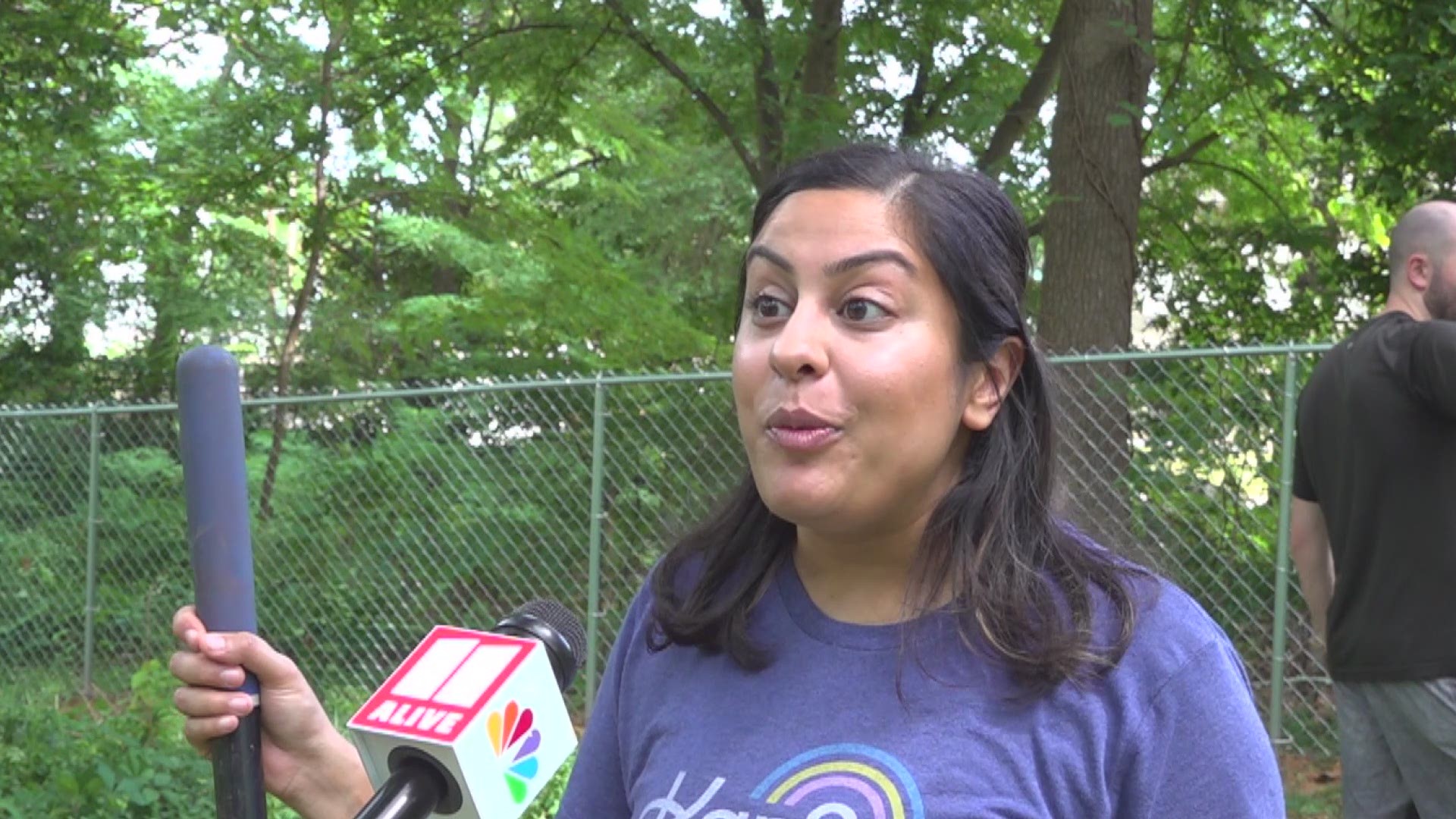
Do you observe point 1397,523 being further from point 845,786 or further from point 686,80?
point 686,80

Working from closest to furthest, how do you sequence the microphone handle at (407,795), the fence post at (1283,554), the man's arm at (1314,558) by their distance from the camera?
the microphone handle at (407,795) < the man's arm at (1314,558) < the fence post at (1283,554)

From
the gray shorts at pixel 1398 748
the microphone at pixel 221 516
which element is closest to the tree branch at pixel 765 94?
the gray shorts at pixel 1398 748

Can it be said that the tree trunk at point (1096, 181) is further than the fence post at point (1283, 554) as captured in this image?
Yes

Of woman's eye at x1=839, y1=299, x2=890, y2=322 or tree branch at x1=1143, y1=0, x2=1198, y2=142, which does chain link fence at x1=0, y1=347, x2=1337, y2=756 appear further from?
woman's eye at x1=839, y1=299, x2=890, y2=322

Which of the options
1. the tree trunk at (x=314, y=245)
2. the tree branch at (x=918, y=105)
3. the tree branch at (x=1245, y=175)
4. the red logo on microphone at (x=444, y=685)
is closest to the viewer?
the red logo on microphone at (x=444, y=685)

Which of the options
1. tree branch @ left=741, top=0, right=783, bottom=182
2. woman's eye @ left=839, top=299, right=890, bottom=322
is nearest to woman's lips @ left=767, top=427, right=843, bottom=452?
woman's eye @ left=839, top=299, right=890, bottom=322

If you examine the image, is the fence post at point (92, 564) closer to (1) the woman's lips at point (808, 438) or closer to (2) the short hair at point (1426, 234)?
(2) the short hair at point (1426, 234)

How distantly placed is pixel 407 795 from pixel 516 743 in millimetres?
176

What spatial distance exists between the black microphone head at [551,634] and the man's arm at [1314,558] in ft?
10.7

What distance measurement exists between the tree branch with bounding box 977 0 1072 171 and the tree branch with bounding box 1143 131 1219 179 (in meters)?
0.97

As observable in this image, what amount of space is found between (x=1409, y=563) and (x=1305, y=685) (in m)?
2.49

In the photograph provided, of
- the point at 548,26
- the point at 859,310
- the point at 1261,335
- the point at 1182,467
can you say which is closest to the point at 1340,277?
the point at 1261,335

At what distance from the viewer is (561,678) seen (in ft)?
5.57

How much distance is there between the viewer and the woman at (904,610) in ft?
5.05
